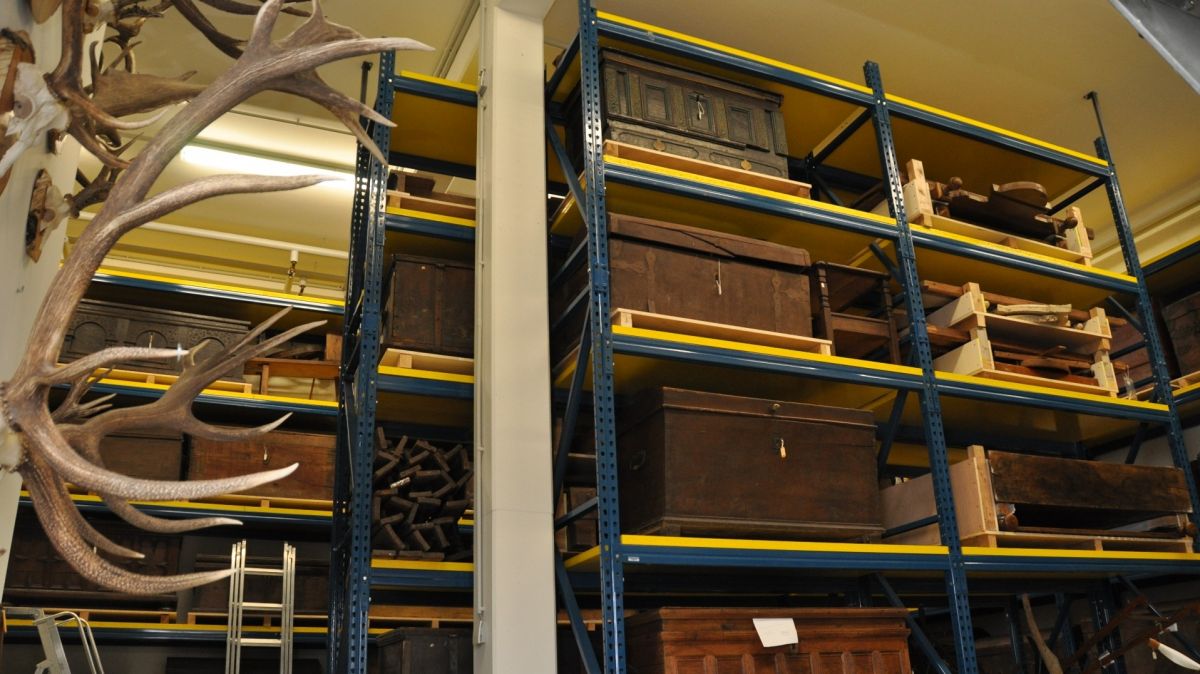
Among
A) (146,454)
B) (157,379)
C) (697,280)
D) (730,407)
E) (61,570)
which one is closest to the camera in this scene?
(730,407)

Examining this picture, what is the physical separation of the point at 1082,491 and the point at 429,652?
3.67m

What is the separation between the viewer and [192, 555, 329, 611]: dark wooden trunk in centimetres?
676

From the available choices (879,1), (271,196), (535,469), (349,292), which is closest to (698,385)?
(535,469)

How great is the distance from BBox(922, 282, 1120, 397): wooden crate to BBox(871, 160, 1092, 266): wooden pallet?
0.36m

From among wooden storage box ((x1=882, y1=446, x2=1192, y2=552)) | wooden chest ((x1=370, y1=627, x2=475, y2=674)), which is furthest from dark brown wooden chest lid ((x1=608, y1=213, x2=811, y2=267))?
wooden chest ((x1=370, y1=627, x2=475, y2=674))

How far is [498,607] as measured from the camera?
14.1 ft

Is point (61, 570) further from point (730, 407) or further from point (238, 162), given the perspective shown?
point (730, 407)

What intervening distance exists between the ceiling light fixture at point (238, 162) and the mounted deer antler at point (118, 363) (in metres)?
5.56

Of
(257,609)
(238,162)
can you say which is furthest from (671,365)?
(238,162)

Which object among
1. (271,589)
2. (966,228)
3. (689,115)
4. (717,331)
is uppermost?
(689,115)

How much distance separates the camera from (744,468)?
15.1 ft

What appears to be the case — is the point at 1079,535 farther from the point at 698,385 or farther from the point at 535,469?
the point at 535,469

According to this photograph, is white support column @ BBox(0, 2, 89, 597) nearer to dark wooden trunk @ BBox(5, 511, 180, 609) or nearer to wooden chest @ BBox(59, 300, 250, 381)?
dark wooden trunk @ BBox(5, 511, 180, 609)

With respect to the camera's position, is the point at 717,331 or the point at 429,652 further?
the point at 717,331
